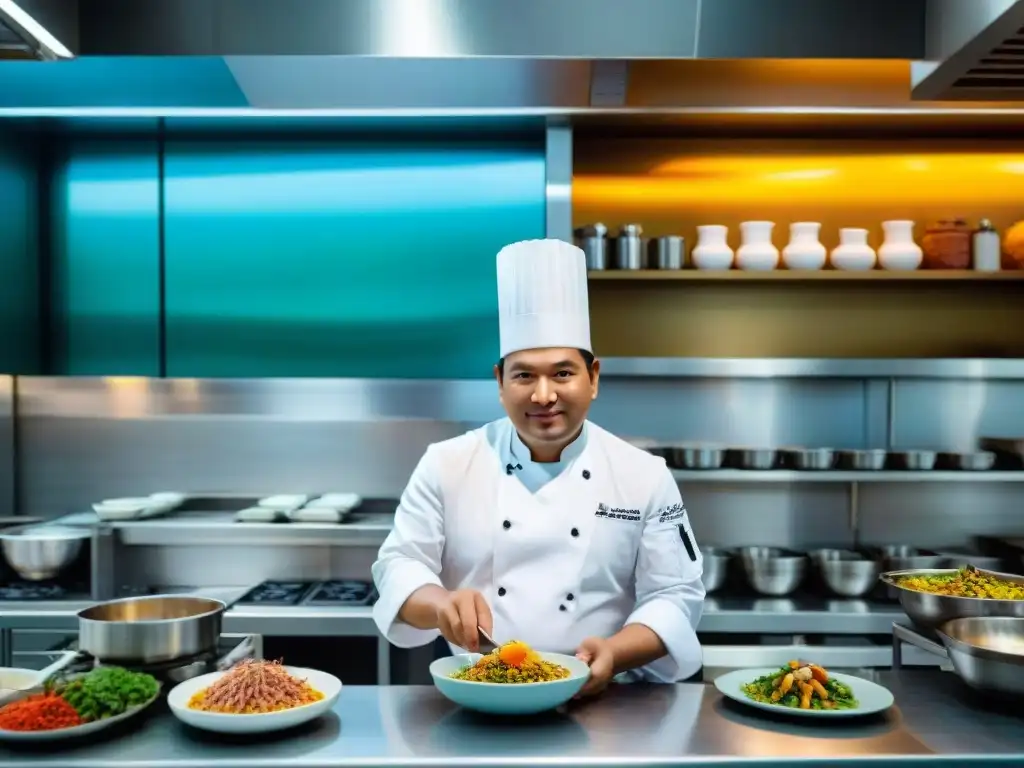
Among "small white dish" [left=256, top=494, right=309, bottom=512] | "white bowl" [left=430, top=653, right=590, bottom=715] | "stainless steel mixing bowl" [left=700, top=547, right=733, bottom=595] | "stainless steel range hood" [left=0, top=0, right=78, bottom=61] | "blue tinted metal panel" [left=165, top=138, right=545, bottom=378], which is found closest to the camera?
"white bowl" [left=430, top=653, right=590, bottom=715]

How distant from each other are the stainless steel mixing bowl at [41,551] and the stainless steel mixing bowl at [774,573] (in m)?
2.42

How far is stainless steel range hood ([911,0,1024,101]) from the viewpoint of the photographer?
179 centimetres

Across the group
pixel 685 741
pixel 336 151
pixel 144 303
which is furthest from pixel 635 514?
pixel 144 303

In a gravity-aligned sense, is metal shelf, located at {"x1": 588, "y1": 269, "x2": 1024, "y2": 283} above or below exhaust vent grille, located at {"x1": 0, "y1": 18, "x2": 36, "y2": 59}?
below

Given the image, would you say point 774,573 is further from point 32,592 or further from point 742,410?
point 32,592

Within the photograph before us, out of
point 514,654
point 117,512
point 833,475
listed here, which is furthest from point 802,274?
point 117,512

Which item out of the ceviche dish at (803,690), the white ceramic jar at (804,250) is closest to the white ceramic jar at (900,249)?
the white ceramic jar at (804,250)

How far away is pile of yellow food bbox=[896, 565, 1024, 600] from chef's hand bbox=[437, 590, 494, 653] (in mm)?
967

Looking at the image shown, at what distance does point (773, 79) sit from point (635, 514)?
1825 millimetres

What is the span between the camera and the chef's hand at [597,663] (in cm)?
182

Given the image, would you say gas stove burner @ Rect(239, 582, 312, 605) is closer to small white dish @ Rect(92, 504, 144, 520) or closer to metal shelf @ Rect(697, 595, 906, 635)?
small white dish @ Rect(92, 504, 144, 520)

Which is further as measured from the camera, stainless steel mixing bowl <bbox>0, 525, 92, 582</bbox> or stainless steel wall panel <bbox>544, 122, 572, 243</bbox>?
stainless steel wall panel <bbox>544, 122, 572, 243</bbox>

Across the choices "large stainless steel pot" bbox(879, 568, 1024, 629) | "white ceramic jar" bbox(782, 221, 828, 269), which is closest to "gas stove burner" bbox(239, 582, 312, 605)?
"large stainless steel pot" bbox(879, 568, 1024, 629)

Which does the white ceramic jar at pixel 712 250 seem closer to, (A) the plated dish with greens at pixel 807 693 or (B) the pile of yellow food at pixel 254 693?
(A) the plated dish with greens at pixel 807 693
